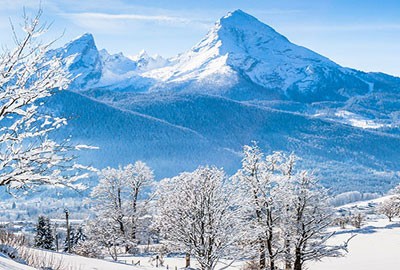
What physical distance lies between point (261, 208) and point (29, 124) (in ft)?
83.7

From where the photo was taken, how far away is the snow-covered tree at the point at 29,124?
35.9ft

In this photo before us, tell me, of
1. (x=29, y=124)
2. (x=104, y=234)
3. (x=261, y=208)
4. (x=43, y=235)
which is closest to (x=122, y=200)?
(x=104, y=234)

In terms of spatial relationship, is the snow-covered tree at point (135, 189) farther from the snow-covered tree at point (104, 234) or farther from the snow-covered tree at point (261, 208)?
the snow-covered tree at point (261, 208)

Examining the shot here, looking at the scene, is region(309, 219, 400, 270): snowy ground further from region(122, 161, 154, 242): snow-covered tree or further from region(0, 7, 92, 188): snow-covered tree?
region(0, 7, 92, 188): snow-covered tree

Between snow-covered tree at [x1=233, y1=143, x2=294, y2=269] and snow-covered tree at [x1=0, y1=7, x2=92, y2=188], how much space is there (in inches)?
895

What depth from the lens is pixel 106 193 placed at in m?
60.8

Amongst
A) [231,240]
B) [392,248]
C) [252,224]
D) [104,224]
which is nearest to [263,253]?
[252,224]

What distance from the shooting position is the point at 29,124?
11.5 meters

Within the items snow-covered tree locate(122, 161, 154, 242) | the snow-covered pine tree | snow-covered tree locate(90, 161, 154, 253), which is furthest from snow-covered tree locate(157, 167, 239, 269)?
the snow-covered pine tree

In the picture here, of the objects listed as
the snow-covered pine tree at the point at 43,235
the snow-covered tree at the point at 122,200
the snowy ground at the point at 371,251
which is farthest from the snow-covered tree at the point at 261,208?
the snow-covered pine tree at the point at 43,235

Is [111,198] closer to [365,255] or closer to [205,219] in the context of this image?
[365,255]

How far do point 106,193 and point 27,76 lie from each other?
50140 mm

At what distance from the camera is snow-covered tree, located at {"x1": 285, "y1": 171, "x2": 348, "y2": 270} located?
35.6 m

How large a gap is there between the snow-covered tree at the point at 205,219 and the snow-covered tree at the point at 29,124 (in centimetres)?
1983
